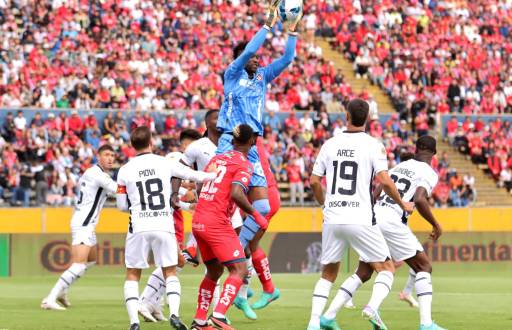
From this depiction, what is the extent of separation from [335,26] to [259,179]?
3090 cm

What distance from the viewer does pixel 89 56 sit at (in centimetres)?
3628

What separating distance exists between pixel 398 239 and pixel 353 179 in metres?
1.81

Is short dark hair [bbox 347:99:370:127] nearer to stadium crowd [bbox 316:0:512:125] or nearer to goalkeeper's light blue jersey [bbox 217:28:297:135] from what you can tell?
goalkeeper's light blue jersey [bbox 217:28:297:135]

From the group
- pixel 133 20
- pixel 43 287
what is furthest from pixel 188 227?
pixel 133 20

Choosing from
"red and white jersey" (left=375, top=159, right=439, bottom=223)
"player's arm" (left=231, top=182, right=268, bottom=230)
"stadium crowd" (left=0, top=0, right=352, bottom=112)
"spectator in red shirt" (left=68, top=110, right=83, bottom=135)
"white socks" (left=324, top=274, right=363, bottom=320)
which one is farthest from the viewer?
"stadium crowd" (left=0, top=0, right=352, bottom=112)

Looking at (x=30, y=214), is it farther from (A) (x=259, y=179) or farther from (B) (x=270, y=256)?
(A) (x=259, y=179)

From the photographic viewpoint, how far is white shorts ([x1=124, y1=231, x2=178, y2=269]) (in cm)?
1350

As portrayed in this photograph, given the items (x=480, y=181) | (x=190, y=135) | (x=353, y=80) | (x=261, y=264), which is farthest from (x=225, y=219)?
(x=353, y=80)

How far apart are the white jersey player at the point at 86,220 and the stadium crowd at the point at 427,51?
24222mm

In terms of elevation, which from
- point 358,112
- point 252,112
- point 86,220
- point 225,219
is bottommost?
point 86,220

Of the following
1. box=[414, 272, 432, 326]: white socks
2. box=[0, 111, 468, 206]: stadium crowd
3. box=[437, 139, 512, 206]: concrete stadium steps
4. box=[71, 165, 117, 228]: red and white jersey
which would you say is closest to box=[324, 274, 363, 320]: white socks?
box=[414, 272, 432, 326]: white socks

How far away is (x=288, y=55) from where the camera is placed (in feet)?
49.8

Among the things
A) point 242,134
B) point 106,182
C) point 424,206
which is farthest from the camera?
point 106,182

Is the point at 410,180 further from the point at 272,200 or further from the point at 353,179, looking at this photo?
the point at 353,179
